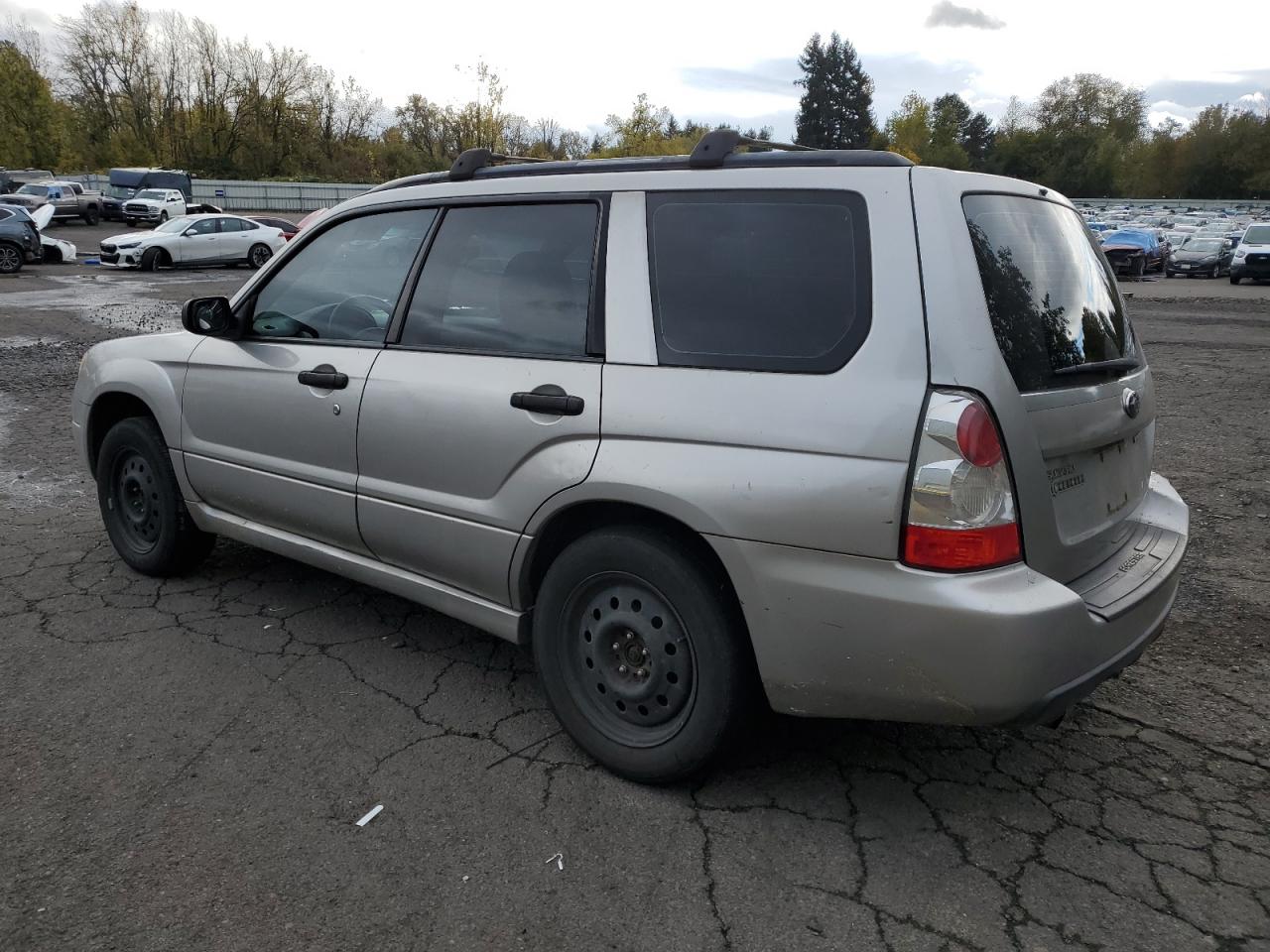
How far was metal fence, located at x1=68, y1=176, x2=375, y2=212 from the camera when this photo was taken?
5491 cm

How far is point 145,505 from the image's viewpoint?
474 cm

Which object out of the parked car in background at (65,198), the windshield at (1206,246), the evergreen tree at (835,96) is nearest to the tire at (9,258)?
the parked car in background at (65,198)

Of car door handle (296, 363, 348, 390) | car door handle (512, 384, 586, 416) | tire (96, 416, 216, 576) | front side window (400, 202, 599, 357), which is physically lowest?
tire (96, 416, 216, 576)

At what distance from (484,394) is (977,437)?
1570 mm

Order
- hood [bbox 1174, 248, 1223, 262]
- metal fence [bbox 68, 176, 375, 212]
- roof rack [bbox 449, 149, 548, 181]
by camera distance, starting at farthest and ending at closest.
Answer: metal fence [bbox 68, 176, 375, 212] < hood [bbox 1174, 248, 1223, 262] < roof rack [bbox 449, 149, 548, 181]

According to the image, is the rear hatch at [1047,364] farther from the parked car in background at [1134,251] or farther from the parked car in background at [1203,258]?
the parked car in background at [1203,258]

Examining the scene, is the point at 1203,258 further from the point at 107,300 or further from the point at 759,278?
the point at 759,278

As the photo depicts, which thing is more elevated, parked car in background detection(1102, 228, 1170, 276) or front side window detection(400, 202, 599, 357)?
front side window detection(400, 202, 599, 357)

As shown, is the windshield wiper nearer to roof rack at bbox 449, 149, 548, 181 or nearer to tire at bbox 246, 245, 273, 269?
roof rack at bbox 449, 149, 548, 181

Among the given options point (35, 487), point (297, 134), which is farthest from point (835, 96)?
point (35, 487)

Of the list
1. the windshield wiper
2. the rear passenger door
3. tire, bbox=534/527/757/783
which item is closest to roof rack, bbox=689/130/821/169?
the rear passenger door

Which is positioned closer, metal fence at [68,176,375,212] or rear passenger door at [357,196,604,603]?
rear passenger door at [357,196,604,603]

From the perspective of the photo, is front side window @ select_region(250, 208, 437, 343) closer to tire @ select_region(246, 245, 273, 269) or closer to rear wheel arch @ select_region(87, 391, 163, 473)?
rear wheel arch @ select_region(87, 391, 163, 473)

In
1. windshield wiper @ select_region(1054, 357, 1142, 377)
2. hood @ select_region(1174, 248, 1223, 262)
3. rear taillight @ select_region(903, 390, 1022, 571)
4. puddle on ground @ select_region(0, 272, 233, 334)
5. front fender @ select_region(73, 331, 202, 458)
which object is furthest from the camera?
hood @ select_region(1174, 248, 1223, 262)
